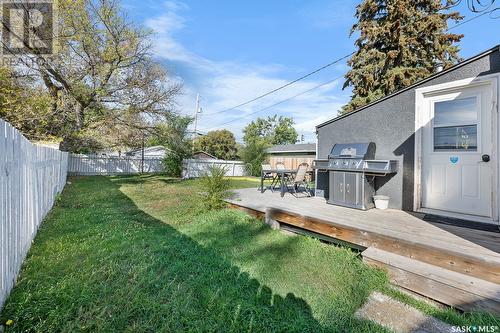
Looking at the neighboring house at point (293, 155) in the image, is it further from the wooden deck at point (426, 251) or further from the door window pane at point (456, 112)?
the wooden deck at point (426, 251)

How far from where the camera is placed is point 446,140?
3736 mm

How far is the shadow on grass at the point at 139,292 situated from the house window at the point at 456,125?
3.53 meters

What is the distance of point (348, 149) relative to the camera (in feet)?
15.0

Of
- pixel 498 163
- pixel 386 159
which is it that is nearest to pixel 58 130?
pixel 386 159

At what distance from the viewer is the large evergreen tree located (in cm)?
1145

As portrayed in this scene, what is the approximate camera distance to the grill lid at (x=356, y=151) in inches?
→ 170

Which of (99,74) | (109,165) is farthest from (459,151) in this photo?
(109,165)

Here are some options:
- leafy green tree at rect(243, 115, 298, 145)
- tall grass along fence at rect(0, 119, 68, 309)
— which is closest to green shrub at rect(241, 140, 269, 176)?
tall grass along fence at rect(0, 119, 68, 309)

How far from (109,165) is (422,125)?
16.9m

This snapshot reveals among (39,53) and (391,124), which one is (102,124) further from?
(391,124)

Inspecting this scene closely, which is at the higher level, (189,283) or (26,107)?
(26,107)

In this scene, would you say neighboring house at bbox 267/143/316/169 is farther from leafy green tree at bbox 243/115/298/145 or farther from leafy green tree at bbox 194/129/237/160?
leafy green tree at bbox 243/115/298/145

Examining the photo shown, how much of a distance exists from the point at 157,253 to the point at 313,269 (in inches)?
72.0

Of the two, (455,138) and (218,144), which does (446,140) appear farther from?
(218,144)
